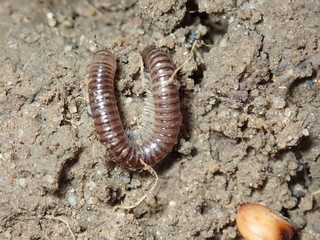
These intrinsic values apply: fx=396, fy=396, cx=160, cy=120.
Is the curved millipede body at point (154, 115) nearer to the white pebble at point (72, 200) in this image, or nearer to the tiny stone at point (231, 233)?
Answer: the white pebble at point (72, 200)

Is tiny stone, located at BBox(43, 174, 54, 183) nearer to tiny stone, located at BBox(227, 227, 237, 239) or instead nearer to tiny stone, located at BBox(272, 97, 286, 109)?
tiny stone, located at BBox(227, 227, 237, 239)

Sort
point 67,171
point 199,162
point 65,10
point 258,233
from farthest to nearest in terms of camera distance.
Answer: point 65,10 → point 199,162 → point 67,171 → point 258,233

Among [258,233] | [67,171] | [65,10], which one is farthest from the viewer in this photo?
[65,10]

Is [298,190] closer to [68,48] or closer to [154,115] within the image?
[154,115]

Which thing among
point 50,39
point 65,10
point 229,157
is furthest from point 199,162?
point 65,10

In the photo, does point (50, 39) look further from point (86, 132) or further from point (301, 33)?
point (301, 33)

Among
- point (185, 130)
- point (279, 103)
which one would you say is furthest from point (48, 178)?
point (279, 103)

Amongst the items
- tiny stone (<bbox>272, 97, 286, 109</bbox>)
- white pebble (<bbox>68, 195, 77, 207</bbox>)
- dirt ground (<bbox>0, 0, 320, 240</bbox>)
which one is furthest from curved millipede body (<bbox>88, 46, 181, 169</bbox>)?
tiny stone (<bbox>272, 97, 286, 109</bbox>)

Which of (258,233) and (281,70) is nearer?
(258,233)
